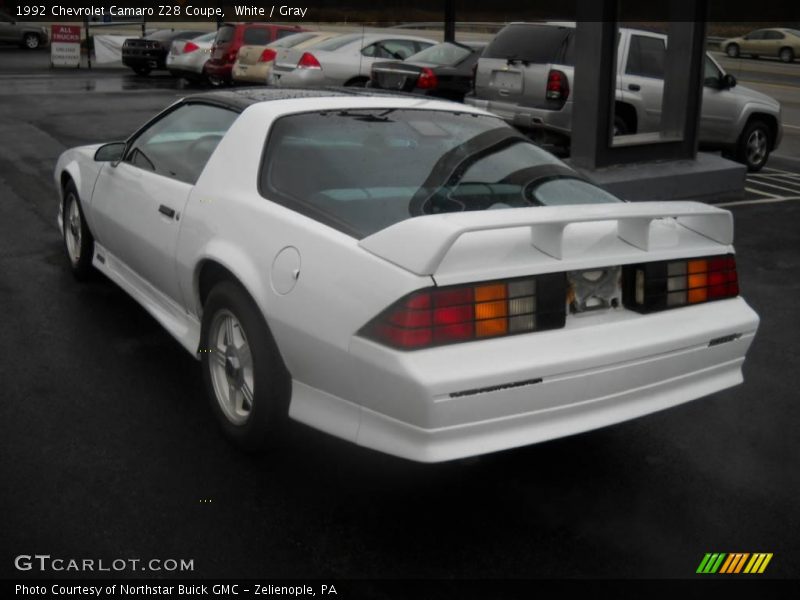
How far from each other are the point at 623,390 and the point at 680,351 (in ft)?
0.99

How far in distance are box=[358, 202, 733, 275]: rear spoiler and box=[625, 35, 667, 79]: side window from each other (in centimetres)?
790

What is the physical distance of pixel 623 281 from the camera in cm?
351

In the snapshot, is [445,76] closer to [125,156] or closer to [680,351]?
[125,156]

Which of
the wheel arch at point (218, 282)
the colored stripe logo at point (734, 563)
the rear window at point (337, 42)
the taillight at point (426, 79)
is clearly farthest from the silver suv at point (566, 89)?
the colored stripe logo at point (734, 563)

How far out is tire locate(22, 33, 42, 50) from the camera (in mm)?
37544

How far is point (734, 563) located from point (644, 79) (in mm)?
8748

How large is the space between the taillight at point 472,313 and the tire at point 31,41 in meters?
38.7

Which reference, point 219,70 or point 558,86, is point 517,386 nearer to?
point 558,86

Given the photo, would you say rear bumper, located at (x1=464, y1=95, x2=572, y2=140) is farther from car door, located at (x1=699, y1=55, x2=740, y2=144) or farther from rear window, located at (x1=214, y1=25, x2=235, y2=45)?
rear window, located at (x1=214, y1=25, x2=235, y2=45)

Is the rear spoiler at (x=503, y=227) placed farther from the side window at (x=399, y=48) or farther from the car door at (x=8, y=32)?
the car door at (x=8, y=32)

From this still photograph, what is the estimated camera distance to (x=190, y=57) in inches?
899

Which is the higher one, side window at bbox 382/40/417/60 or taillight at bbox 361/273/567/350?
side window at bbox 382/40/417/60

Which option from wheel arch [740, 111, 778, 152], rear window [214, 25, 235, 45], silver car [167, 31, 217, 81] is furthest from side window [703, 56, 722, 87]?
silver car [167, 31, 217, 81]

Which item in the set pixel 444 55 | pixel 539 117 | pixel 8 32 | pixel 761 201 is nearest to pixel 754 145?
pixel 761 201
